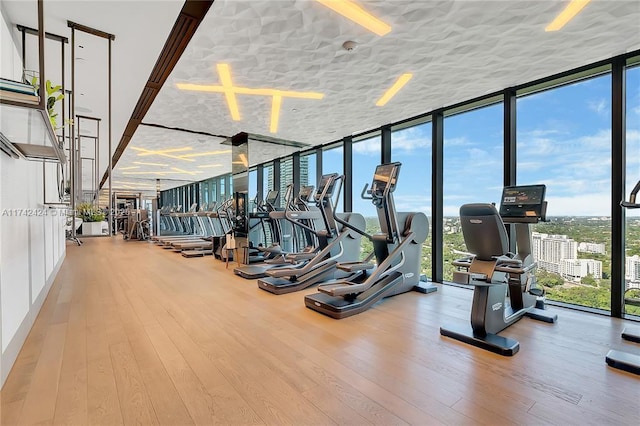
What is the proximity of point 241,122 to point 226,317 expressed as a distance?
4.15m

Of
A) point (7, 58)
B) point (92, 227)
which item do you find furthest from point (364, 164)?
point (92, 227)

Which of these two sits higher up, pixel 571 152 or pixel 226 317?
pixel 571 152

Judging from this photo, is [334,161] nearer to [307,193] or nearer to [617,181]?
[307,193]

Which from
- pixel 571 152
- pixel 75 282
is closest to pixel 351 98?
pixel 571 152

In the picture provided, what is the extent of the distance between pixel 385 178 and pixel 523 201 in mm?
1571

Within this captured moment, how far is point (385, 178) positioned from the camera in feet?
12.8

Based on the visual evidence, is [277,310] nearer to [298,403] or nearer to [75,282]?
[298,403]

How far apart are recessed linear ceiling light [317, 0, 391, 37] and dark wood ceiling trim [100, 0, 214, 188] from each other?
1.10m

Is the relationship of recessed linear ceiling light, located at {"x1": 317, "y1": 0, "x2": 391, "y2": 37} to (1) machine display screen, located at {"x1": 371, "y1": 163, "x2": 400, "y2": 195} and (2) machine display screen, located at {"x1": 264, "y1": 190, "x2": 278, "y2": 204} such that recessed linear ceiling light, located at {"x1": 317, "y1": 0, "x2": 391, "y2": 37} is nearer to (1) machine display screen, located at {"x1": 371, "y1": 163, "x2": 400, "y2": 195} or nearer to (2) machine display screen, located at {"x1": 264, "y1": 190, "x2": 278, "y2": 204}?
(1) machine display screen, located at {"x1": 371, "y1": 163, "x2": 400, "y2": 195}

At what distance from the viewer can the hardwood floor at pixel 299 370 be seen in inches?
68.5

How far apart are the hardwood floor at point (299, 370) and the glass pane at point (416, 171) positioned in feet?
6.98

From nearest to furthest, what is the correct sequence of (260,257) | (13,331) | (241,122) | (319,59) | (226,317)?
(13,331)
(226,317)
(319,59)
(241,122)
(260,257)

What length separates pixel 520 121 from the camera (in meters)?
4.35

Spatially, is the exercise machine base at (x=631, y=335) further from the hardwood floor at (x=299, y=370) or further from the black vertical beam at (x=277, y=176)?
the black vertical beam at (x=277, y=176)
